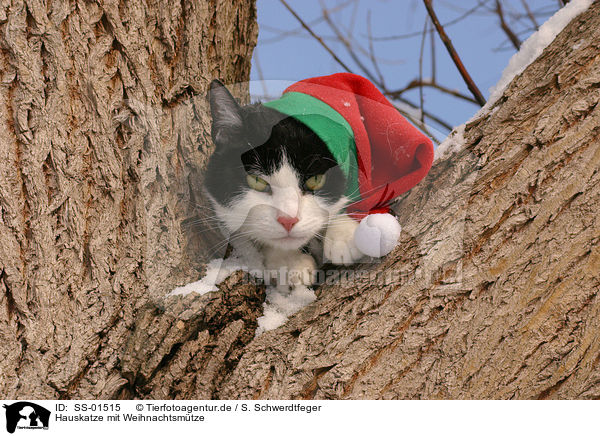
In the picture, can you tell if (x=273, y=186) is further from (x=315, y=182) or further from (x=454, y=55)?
(x=454, y=55)

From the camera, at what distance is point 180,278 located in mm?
911

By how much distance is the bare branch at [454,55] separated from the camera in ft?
4.60

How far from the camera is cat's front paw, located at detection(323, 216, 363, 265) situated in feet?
3.14

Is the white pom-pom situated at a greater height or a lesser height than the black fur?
lesser

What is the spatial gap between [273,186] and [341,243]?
0.20 meters

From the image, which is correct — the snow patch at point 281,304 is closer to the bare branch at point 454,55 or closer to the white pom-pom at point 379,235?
the white pom-pom at point 379,235

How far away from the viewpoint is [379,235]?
875mm

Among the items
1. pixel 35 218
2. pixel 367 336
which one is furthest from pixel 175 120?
pixel 367 336

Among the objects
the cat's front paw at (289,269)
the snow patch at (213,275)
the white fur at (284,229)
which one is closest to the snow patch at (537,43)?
the white fur at (284,229)
